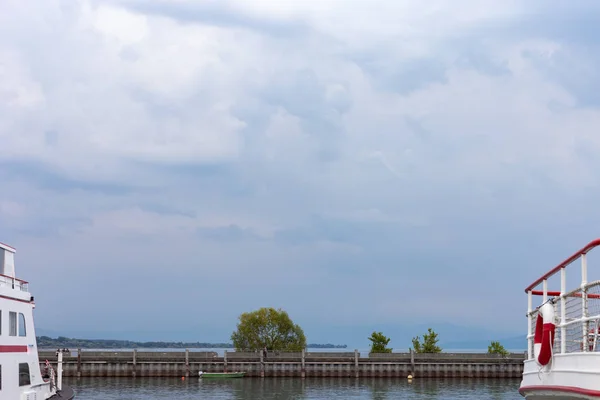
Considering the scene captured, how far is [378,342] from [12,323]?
268 feet

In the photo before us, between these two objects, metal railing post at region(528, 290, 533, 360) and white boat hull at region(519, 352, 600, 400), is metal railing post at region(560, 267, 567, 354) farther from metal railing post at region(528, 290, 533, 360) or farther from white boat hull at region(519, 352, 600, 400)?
metal railing post at region(528, 290, 533, 360)

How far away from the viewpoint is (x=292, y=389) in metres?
77.0

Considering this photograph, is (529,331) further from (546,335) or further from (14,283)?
(14,283)

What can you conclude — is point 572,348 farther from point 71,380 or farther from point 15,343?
point 71,380

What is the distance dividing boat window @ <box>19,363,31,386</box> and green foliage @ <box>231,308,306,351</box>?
85.9 m

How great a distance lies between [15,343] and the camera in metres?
29.3

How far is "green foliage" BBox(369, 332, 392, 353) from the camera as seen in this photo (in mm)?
105188

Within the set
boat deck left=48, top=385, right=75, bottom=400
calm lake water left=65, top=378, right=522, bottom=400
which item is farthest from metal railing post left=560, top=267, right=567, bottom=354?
calm lake water left=65, top=378, right=522, bottom=400

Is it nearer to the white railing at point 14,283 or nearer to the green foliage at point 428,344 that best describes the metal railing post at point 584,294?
the white railing at point 14,283

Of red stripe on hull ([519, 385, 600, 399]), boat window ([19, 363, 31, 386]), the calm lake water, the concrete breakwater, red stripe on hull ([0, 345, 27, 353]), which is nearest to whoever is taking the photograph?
red stripe on hull ([519, 385, 600, 399])

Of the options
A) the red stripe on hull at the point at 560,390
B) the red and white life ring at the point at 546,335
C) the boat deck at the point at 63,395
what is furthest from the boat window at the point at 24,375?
the red and white life ring at the point at 546,335

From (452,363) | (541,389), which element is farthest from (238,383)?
(541,389)

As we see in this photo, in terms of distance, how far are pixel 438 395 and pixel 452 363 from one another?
21.0 meters

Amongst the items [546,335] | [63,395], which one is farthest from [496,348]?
[546,335]
